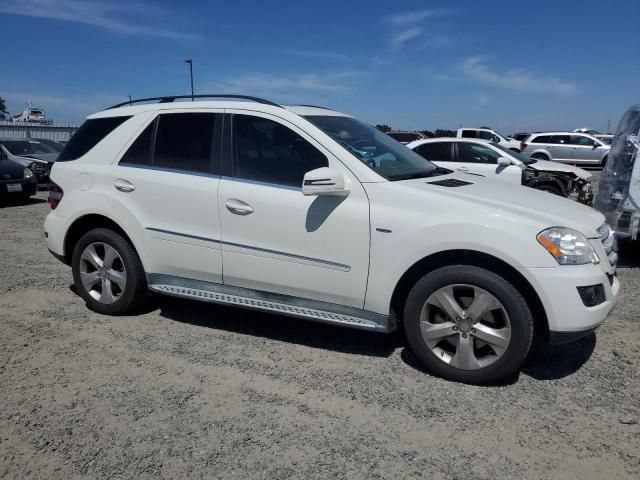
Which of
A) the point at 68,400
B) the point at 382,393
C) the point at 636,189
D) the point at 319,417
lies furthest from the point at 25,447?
the point at 636,189

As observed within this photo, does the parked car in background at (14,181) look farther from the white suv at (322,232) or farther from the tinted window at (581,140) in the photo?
the tinted window at (581,140)

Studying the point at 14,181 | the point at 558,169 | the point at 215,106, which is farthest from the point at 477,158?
the point at 14,181

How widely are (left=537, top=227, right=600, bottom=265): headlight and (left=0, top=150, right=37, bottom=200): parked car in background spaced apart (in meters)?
12.0

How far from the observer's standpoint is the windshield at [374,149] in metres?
3.81

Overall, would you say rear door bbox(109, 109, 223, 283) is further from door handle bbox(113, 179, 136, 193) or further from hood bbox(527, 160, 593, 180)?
hood bbox(527, 160, 593, 180)

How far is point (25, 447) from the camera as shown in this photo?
276 centimetres

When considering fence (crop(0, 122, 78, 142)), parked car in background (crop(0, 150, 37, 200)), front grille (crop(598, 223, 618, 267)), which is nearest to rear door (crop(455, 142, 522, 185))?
front grille (crop(598, 223, 618, 267))

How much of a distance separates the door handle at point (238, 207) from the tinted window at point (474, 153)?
7931mm

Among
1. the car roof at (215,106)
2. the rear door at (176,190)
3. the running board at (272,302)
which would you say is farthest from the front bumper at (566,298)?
the rear door at (176,190)

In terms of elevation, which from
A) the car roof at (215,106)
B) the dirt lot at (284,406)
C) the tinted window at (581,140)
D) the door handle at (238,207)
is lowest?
the dirt lot at (284,406)

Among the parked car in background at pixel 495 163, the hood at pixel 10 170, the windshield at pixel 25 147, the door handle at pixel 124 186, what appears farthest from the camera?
the windshield at pixel 25 147

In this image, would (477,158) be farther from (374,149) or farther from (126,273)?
(126,273)

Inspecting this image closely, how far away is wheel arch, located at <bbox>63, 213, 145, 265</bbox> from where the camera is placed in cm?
447

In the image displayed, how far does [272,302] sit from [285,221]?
0.63 metres
